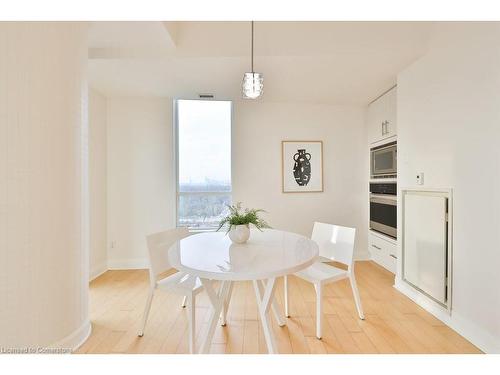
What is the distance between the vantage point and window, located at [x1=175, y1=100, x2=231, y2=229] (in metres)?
3.66

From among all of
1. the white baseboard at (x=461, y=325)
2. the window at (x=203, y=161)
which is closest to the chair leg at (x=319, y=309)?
the white baseboard at (x=461, y=325)

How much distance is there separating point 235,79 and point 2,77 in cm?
201

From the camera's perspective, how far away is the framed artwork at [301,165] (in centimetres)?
367

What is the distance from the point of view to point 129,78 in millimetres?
2838

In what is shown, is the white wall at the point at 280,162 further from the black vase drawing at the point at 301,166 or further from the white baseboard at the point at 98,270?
the white baseboard at the point at 98,270

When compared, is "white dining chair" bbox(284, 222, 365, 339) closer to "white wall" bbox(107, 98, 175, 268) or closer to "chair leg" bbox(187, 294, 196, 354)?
"chair leg" bbox(187, 294, 196, 354)

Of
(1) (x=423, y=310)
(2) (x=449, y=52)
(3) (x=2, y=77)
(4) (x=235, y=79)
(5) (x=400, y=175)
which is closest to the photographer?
(3) (x=2, y=77)

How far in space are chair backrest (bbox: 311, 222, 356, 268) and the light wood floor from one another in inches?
20.4

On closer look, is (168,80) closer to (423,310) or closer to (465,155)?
(465,155)

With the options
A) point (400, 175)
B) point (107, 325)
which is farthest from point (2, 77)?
point (400, 175)

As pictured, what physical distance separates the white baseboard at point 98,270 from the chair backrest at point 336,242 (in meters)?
2.72

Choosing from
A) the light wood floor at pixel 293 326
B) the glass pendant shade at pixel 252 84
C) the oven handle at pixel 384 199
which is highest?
the glass pendant shade at pixel 252 84

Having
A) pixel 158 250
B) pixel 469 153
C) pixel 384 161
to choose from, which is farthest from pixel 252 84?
pixel 384 161

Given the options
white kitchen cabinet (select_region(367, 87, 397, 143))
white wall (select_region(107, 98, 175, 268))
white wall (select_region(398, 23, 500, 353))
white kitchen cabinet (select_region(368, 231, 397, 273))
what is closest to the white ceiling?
white wall (select_region(398, 23, 500, 353))
